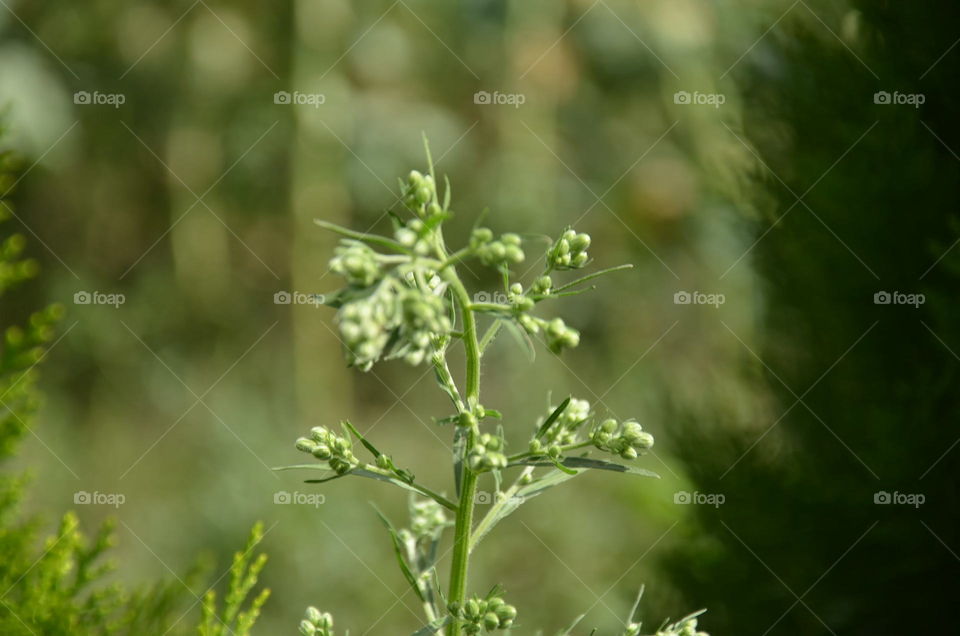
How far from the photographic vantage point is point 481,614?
1030mm

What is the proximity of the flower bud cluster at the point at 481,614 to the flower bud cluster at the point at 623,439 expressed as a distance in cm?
25

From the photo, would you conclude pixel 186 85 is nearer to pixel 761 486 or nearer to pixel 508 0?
pixel 508 0

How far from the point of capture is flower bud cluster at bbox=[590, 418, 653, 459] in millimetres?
1123

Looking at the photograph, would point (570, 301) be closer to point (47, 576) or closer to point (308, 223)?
point (308, 223)

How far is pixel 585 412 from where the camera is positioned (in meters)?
1.18

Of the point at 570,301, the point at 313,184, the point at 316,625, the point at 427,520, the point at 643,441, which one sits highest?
the point at 313,184

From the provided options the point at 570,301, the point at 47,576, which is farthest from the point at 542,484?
the point at 570,301

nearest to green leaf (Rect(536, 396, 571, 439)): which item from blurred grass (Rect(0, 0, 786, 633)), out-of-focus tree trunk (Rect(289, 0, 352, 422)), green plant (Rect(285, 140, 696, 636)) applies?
green plant (Rect(285, 140, 696, 636))

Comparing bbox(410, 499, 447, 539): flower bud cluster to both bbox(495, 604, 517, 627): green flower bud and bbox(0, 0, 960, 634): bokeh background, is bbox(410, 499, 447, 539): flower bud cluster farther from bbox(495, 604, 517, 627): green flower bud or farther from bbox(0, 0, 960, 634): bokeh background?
bbox(0, 0, 960, 634): bokeh background

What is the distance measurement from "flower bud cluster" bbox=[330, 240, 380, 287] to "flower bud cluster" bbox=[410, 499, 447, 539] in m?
0.46

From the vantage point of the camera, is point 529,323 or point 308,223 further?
point 308,223

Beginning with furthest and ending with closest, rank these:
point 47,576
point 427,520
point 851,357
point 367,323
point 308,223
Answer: point 308,223
point 851,357
point 47,576
point 427,520
point 367,323

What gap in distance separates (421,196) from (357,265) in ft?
0.65

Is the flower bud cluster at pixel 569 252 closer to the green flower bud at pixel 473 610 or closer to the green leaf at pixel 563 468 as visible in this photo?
the green leaf at pixel 563 468
